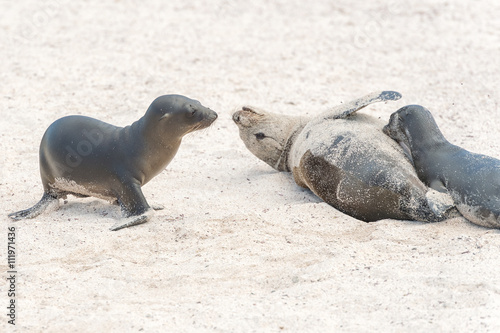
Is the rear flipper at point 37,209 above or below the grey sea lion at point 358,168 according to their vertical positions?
below

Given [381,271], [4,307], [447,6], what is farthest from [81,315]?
[447,6]

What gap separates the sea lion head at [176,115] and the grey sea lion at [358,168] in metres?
0.77

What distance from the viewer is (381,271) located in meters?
3.77

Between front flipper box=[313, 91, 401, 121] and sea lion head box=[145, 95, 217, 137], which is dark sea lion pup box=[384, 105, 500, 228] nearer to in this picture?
front flipper box=[313, 91, 401, 121]

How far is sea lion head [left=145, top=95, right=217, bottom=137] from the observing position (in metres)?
4.59

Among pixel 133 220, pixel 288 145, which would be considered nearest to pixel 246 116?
pixel 288 145

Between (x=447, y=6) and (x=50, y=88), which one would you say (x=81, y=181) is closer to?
(x=50, y=88)

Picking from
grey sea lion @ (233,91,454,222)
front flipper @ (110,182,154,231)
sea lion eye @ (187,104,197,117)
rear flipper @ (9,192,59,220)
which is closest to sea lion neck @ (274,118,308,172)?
grey sea lion @ (233,91,454,222)

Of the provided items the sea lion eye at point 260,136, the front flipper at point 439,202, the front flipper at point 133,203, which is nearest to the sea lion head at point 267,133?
the sea lion eye at point 260,136

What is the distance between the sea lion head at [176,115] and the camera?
15.0ft

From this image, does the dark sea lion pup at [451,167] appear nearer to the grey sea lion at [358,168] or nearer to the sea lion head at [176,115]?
the grey sea lion at [358,168]

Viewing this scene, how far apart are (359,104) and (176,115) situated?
4.27 ft

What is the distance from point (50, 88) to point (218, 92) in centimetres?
172

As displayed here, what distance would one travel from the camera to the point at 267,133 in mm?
5625
